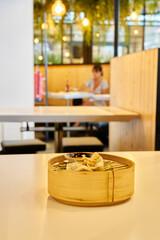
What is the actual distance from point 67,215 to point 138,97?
8.52ft

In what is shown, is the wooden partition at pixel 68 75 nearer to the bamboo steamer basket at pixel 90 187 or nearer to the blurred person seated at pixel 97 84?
the blurred person seated at pixel 97 84

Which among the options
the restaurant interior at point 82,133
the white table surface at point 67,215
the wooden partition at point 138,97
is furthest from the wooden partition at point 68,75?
the white table surface at point 67,215

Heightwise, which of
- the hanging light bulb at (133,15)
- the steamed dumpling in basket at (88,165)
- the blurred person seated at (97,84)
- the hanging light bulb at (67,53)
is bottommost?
the blurred person seated at (97,84)

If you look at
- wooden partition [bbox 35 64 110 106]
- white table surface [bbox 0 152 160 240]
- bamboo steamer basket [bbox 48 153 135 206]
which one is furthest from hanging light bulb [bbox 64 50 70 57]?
bamboo steamer basket [bbox 48 153 135 206]

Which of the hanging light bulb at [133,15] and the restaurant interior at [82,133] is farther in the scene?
the hanging light bulb at [133,15]

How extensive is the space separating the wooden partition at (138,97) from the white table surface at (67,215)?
67.1 inches

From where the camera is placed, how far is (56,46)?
9828 mm

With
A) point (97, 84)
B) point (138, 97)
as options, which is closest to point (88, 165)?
point (138, 97)

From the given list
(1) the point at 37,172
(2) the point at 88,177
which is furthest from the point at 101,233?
(1) the point at 37,172

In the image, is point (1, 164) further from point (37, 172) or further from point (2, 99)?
point (2, 99)

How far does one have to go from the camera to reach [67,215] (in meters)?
1.07

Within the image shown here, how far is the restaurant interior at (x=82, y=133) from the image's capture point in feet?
3.46

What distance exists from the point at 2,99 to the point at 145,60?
9.54ft

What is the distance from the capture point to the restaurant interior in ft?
3.46
